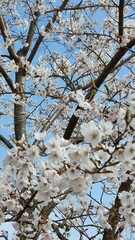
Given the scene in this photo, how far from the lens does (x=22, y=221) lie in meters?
2.57

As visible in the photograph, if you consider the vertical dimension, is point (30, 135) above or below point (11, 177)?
above

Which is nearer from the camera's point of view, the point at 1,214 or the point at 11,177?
the point at 11,177

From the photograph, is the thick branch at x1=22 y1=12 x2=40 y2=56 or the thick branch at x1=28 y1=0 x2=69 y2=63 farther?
the thick branch at x1=22 y1=12 x2=40 y2=56

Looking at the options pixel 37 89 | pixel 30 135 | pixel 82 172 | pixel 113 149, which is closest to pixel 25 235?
pixel 82 172

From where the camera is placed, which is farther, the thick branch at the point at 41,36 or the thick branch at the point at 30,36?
the thick branch at the point at 30,36

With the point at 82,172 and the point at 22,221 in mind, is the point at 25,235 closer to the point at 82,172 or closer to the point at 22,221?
the point at 22,221

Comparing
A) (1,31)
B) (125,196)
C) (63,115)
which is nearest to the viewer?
(125,196)

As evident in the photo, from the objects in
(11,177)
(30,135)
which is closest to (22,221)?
(11,177)

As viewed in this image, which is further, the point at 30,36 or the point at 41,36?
the point at 30,36

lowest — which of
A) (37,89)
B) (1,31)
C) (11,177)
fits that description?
(11,177)

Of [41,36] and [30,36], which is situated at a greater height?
[30,36]

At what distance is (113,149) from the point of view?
180 cm

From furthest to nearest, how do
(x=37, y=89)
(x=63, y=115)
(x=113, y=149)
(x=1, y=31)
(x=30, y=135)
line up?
(x=30, y=135) < (x=63, y=115) < (x=1, y=31) < (x=37, y=89) < (x=113, y=149)

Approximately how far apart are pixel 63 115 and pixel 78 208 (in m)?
3.77
